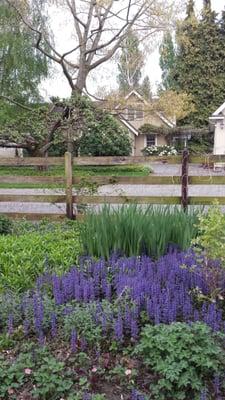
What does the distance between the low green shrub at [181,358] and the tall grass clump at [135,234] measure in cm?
178

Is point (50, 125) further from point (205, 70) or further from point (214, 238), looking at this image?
point (205, 70)

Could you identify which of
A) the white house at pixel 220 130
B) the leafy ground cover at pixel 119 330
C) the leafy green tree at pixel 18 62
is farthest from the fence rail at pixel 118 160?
the white house at pixel 220 130

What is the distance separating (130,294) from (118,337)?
0.50m

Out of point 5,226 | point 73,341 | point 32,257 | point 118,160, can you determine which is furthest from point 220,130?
point 73,341

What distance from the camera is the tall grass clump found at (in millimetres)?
4359

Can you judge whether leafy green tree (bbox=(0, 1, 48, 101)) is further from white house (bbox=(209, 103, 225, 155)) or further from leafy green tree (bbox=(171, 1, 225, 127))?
leafy green tree (bbox=(171, 1, 225, 127))

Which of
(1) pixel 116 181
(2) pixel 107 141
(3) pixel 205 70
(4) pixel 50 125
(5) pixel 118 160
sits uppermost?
(3) pixel 205 70

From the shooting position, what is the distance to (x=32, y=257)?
4414 mm

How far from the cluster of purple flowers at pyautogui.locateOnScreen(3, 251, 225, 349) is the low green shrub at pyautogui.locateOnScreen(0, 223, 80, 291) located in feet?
0.94

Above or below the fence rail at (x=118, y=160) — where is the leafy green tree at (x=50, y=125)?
above

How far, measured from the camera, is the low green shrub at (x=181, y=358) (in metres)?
2.33

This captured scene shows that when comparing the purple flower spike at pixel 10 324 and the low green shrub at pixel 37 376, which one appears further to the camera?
the purple flower spike at pixel 10 324

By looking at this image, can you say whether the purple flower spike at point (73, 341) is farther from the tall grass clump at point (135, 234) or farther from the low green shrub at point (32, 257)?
the tall grass clump at point (135, 234)

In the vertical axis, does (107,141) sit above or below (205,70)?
below
